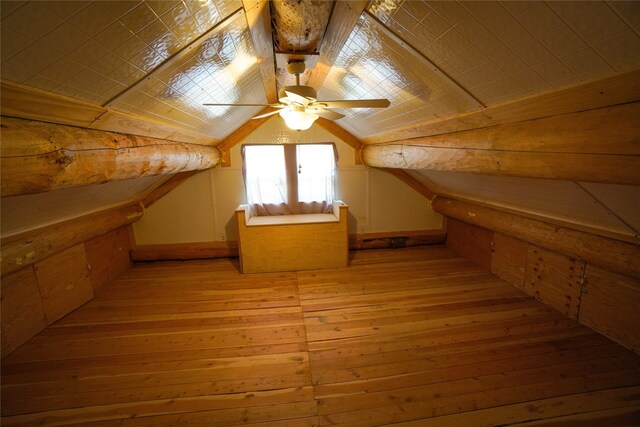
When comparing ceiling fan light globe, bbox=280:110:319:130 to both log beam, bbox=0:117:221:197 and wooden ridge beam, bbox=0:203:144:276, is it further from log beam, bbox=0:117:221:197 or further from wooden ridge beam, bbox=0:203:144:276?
wooden ridge beam, bbox=0:203:144:276

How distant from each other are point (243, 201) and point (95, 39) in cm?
337

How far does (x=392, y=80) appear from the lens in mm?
1969

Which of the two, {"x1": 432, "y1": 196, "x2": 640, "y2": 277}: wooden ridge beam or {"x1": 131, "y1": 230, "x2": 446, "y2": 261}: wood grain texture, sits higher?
{"x1": 432, "y1": 196, "x2": 640, "y2": 277}: wooden ridge beam

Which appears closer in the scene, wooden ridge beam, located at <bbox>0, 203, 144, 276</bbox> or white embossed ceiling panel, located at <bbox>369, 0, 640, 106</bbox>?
white embossed ceiling panel, located at <bbox>369, 0, 640, 106</bbox>

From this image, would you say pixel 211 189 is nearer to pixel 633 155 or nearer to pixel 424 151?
pixel 424 151

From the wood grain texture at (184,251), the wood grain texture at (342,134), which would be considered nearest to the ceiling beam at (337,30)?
the wood grain texture at (342,134)

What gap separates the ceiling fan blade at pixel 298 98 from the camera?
1.83 meters

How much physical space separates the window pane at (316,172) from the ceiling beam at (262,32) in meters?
1.86

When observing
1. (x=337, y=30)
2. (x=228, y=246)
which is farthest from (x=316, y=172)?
(x=337, y=30)

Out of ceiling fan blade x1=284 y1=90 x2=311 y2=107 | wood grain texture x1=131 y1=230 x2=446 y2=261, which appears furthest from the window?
ceiling fan blade x1=284 y1=90 x2=311 y2=107

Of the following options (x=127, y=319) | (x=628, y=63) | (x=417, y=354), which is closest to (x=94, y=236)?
(x=127, y=319)

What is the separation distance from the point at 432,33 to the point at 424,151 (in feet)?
4.52

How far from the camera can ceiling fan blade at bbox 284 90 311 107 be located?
1.83 meters

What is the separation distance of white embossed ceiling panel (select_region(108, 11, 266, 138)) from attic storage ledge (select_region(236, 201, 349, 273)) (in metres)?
1.54
